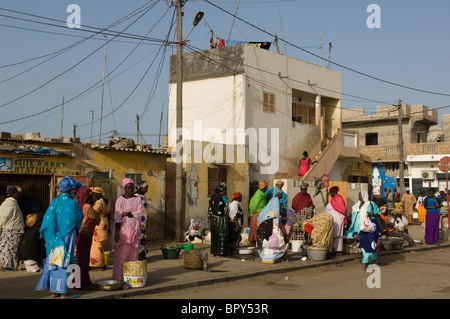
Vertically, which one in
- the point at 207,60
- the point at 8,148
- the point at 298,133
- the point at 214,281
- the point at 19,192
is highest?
the point at 207,60

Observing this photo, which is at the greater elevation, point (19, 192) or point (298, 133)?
point (298, 133)

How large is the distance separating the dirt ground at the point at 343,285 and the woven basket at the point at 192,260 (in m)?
1.10

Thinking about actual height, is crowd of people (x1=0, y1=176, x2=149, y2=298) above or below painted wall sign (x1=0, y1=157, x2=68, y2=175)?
below

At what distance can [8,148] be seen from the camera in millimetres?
12453

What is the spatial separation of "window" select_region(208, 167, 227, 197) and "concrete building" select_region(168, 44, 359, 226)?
1.4 inches

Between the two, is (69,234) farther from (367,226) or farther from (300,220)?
(300,220)

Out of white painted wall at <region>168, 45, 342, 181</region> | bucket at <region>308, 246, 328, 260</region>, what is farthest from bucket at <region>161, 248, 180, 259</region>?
white painted wall at <region>168, 45, 342, 181</region>

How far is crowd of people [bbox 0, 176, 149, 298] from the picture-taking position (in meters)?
7.79

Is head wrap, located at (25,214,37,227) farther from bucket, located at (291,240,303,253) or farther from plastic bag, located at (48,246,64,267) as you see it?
bucket, located at (291,240,303,253)

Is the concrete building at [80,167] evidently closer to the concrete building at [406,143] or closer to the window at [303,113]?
the window at [303,113]

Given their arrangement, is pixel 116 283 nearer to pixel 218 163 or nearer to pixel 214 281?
pixel 214 281

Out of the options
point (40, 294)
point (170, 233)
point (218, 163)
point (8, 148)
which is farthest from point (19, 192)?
point (218, 163)

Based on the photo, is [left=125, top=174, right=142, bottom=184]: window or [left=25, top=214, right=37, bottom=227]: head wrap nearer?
[left=25, top=214, right=37, bottom=227]: head wrap
